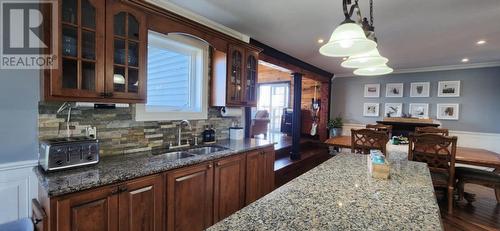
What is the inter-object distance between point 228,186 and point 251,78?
1.57 metres

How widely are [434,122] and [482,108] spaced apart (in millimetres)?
1030

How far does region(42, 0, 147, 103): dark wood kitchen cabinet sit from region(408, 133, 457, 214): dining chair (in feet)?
10.8

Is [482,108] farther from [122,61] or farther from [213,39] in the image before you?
[122,61]

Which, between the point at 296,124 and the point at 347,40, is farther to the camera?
the point at 296,124

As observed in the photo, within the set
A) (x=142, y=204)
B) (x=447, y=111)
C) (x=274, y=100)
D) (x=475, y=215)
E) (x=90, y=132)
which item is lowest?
(x=475, y=215)

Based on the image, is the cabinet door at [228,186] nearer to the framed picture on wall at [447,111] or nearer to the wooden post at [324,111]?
the wooden post at [324,111]

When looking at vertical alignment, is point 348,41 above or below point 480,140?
above

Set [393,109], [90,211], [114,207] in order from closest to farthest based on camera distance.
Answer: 1. [90,211]
2. [114,207]
3. [393,109]

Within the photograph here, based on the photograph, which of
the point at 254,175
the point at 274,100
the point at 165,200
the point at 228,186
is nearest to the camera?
the point at 165,200

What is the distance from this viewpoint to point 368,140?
3.09 metres

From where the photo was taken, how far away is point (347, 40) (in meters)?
1.46

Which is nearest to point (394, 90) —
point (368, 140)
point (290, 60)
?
point (290, 60)

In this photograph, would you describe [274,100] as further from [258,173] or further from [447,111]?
[258,173]

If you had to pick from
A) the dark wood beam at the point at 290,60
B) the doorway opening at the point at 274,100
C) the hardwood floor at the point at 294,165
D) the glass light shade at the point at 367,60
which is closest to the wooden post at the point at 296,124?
the hardwood floor at the point at 294,165
